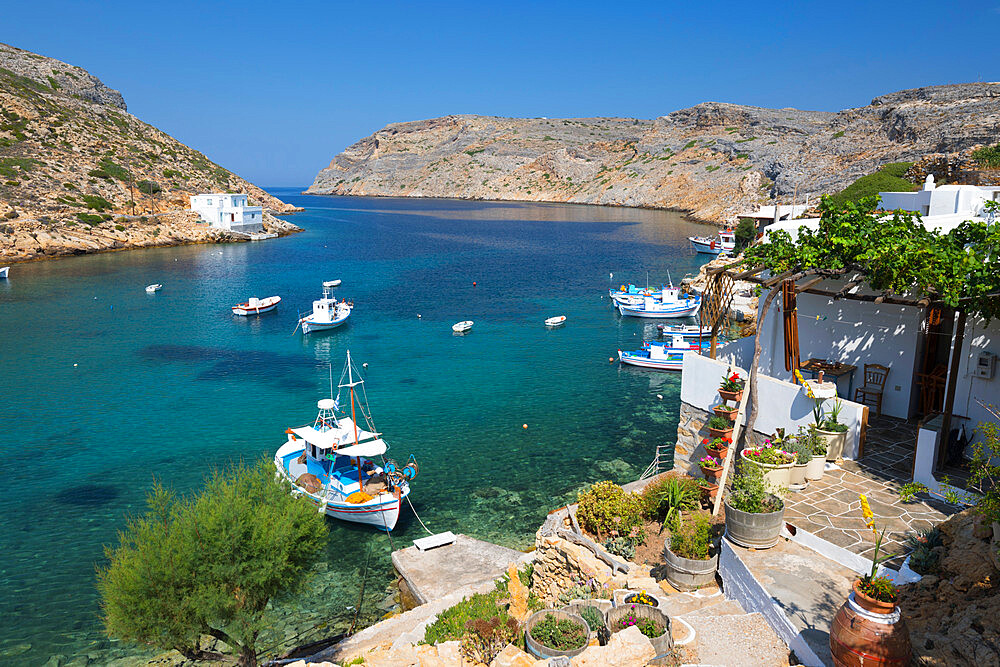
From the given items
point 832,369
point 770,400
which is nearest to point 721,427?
point 770,400

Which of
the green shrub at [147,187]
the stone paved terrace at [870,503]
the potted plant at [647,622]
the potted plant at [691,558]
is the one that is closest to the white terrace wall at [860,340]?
the stone paved terrace at [870,503]

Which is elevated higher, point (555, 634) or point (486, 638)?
point (555, 634)

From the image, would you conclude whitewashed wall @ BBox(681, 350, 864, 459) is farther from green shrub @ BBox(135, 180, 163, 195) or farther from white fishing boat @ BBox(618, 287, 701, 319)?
green shrub @ BBox(135, 180, 163, 195)

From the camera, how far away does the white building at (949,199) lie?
15766 mm

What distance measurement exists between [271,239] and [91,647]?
92796 mm

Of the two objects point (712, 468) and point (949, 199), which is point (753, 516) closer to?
point (712, 468)

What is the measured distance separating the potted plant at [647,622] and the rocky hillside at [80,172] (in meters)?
80.5

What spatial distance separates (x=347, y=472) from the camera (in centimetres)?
2003

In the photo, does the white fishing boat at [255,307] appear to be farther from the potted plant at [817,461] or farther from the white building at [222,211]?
the white building at [222,211]

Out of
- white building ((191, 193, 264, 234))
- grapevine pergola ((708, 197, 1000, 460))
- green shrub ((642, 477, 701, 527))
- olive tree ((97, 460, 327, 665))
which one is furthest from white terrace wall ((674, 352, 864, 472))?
white building ((191, 193, 264, 234))

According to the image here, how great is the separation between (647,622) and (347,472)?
557 inches

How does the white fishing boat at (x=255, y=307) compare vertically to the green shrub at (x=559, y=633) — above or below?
below

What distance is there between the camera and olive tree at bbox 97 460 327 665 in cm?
1090

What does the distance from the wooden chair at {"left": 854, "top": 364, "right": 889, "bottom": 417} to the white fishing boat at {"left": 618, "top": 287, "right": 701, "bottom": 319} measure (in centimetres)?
3239
